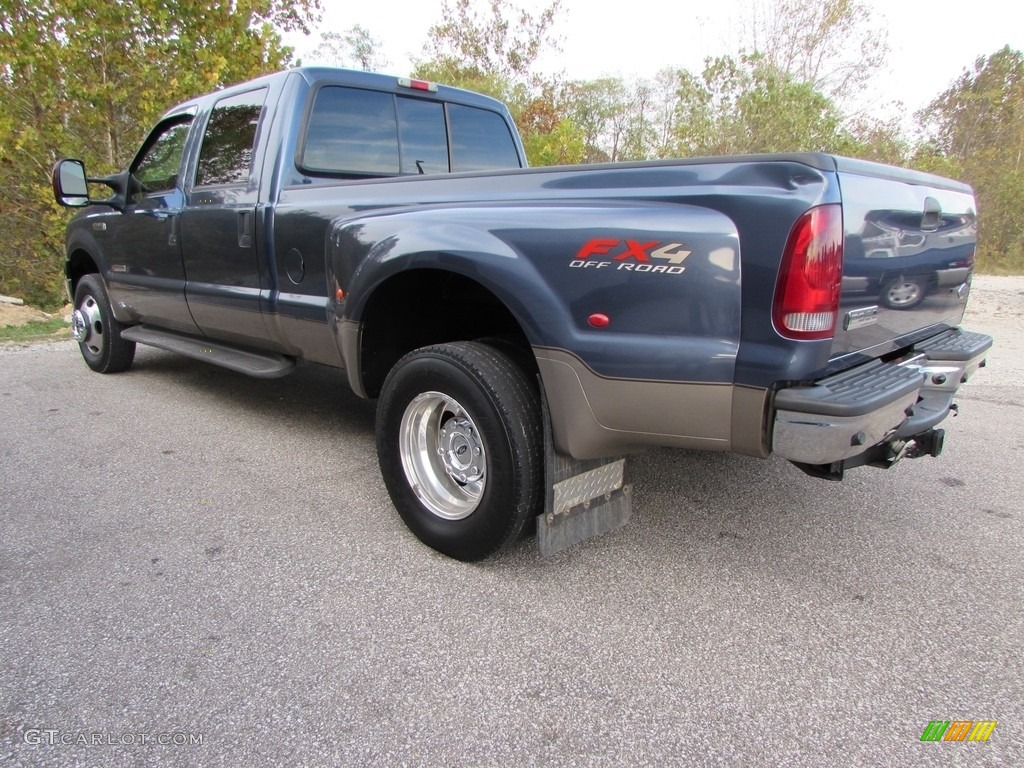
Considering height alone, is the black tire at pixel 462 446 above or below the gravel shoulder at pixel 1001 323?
above

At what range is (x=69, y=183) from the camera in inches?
182

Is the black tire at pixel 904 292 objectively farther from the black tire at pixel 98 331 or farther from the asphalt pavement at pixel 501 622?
the black tire at pixel 98 331

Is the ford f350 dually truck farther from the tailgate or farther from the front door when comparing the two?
the front door

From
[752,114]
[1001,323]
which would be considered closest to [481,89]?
[752,114]

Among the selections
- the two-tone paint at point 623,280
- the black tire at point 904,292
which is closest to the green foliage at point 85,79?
the two-tone paint at point 623,280

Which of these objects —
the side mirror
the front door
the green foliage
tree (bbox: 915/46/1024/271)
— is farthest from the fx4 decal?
tree (bbox: 915/46/1024/271)

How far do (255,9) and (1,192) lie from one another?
5.77 meters

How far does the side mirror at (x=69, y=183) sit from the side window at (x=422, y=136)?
238cm

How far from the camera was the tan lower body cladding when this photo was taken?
201 centimetres

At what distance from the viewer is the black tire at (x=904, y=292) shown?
2221mm

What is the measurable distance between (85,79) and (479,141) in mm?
10695

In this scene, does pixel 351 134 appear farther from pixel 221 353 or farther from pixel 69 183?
pixel 69 183

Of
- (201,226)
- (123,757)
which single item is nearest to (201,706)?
(123,757)

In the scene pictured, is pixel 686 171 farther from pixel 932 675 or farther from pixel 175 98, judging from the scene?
pixel 175 98
